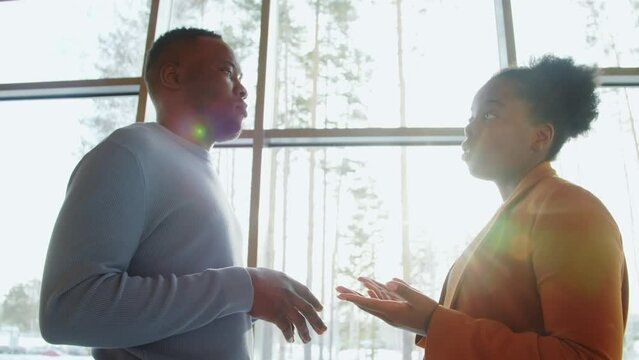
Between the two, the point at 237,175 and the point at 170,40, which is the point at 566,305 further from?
the point at 237,175

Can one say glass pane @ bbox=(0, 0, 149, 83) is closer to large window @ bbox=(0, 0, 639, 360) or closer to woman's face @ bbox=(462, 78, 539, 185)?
large window @ bbox=(0, 0, 639, 360)

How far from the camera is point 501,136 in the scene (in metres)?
1.13

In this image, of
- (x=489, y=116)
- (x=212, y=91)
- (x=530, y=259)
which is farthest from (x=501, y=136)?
(x=212, y=91)

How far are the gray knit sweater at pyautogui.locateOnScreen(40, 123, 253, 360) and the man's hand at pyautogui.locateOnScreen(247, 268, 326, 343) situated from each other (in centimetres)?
3

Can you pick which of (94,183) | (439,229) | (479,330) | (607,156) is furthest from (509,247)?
(607,156)

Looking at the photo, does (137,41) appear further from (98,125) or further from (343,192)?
(343,192)

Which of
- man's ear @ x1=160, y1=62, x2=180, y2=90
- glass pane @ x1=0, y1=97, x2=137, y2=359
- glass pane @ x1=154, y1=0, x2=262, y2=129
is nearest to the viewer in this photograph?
man's ear @ x1=160, y1=62, x2=180, y2=90

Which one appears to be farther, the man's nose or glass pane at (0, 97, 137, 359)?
glass pane at (0, 97, 137, 359)

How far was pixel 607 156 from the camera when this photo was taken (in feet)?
6.98

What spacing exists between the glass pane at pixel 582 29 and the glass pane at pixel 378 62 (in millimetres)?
175

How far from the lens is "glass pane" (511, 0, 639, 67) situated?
2223mm

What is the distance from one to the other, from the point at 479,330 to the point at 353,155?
1507 mm

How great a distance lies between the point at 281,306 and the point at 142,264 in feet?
0.93

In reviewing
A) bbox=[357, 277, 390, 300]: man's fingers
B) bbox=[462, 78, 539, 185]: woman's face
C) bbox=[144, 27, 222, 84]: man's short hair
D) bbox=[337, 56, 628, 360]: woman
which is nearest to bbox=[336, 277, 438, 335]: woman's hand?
bbox=[337, 56, 628, 360]: woman
